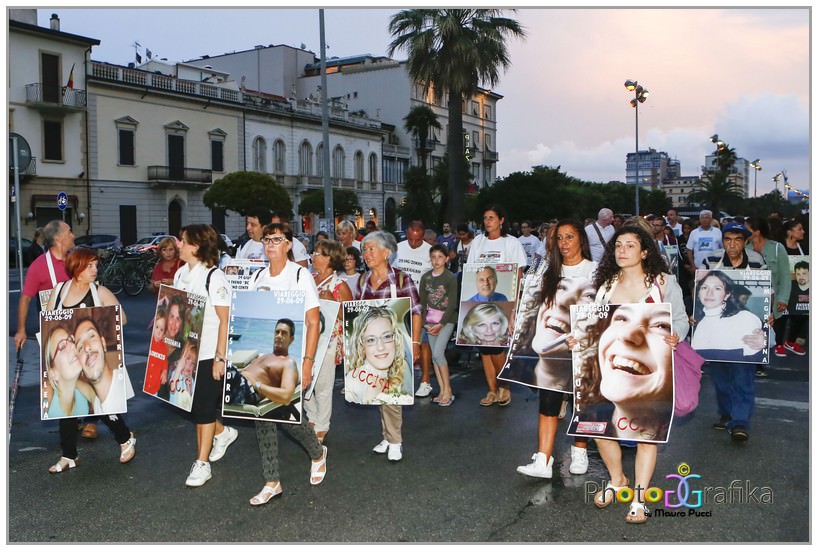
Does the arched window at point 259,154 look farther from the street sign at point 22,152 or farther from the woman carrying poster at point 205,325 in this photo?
the woman carrying poster at point 205,325

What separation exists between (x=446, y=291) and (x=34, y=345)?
6.56 metres

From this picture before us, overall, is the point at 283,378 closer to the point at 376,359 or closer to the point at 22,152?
the point at 376,359

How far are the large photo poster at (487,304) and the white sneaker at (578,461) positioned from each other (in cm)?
187

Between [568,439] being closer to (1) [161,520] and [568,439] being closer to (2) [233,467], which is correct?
(2) [233,467]

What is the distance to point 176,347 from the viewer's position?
4.81 metres

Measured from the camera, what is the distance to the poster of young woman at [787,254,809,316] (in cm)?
890

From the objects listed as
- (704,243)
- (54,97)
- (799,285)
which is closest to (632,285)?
(799,285)

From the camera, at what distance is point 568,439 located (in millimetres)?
5910

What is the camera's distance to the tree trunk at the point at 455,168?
80.5 feet

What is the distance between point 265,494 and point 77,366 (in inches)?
62.5

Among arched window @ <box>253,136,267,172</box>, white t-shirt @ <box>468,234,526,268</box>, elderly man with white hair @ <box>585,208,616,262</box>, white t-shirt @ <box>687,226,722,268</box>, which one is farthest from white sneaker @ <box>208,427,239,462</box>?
arched window @ <box>253,136,267,172</box>

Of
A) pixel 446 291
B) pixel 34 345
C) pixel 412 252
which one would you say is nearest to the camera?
pixel 446 291

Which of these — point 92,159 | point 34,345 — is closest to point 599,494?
point 34,345

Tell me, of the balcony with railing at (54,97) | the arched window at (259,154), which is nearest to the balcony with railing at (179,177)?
the arched window at (259,154)
